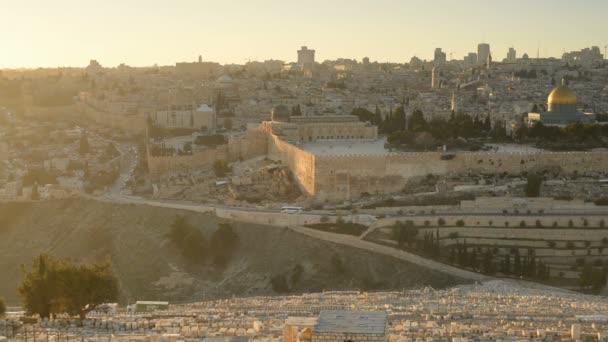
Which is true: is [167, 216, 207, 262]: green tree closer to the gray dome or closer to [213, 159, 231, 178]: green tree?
[213, 159, 231, 178]: green tree

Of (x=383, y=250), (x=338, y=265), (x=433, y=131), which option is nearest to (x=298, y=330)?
(x=338, y=265)

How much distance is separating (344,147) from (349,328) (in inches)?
921

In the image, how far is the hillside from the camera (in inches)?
1084

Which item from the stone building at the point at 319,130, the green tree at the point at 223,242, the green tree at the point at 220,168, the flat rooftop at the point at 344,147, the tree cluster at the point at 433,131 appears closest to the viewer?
the green tree at the point at 223,242

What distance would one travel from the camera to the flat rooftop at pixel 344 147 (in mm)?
34438

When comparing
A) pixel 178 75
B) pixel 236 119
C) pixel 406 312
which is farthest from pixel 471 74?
pixel 406 312

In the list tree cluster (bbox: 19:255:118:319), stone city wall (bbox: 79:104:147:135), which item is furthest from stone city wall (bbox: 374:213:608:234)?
stone city wall (bbox: 79:104:147:135)

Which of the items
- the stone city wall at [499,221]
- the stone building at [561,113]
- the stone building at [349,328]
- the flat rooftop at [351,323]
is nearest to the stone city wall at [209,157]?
the stone building at [561,113]

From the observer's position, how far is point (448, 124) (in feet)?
132

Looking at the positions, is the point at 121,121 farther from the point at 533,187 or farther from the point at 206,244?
the point at 533,187

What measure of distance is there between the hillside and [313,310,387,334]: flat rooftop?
1218cm

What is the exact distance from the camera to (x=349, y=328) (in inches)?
542

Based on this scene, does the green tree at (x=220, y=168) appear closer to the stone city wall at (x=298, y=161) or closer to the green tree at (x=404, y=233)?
the stone city wall at (x=298, y=161)

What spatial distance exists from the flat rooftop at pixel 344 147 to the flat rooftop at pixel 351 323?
1932 cm
